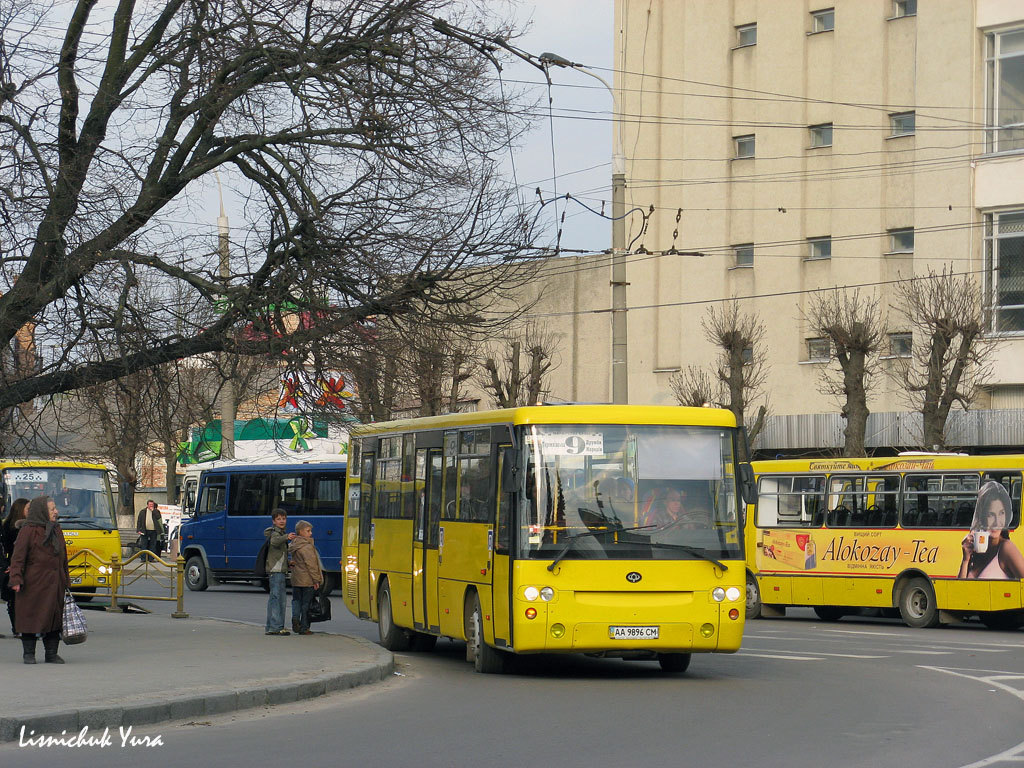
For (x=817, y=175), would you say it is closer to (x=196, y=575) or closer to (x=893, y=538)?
(x=893, y=538)

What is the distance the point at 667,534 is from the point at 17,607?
6436mm

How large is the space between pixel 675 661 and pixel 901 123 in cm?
3017

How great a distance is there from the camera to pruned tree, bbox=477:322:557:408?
4466cm

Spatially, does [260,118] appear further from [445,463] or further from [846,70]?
[846,70]

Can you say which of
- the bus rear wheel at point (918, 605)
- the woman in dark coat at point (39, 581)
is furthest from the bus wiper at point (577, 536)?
the bus rear wheel at point (918, 605)

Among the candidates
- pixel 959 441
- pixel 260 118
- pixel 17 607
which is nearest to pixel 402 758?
pixel 17 607

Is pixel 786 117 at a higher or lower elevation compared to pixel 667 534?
higher

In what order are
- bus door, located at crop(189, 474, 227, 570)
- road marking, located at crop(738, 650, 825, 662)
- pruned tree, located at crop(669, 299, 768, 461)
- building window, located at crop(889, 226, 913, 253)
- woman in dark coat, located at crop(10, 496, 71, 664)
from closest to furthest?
woman in dark coat, located at crop(10, 496, 71, 664) → road marking, located at crop(738, 650, 825, 662) → bus door, located at crop(189, 474, 227, 570) → pruned tree, located at crop(669, 299, 768, 461) → building window, located at crop(889, 226, 913, 253)

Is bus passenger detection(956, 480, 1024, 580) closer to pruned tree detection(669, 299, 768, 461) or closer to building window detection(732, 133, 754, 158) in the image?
pruned tree detection(669, 299, 768, 461)

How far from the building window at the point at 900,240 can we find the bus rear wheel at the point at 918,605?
64.1ft

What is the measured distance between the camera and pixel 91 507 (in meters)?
28.9

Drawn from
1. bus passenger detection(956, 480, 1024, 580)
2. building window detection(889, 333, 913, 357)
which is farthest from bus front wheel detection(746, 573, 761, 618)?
building window detection(889, 333, 913, 357)

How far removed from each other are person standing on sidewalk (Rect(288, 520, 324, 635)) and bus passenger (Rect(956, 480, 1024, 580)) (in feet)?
34.9

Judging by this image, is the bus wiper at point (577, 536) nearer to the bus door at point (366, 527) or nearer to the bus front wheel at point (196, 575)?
the bus door at point (366, 527)
